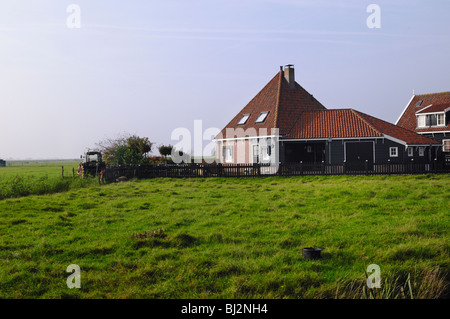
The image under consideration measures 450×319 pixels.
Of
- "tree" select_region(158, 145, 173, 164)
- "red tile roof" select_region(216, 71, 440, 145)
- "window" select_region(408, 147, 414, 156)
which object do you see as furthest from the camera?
"tree" select_region(158, 145, 173, 164)

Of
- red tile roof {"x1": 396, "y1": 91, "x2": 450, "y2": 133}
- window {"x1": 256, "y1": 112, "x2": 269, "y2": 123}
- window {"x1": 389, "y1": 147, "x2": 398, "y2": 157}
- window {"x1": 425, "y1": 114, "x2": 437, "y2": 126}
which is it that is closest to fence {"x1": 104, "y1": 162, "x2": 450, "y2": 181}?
window {"x1": 389, "y1": 147, "x2": 398, "y2": 157}

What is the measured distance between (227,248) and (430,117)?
131 feet

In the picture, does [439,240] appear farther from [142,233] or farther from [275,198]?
[275,198]

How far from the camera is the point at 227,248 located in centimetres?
843

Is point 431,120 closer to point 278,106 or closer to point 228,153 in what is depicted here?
point 278,106

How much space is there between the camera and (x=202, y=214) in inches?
497

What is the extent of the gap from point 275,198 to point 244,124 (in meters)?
19.3

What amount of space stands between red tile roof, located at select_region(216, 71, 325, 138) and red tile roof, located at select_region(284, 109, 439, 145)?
929 millimetres

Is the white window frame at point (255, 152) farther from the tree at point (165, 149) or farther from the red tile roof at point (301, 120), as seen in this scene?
the tree at point (165, 149)

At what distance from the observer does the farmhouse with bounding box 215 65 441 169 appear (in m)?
30.7

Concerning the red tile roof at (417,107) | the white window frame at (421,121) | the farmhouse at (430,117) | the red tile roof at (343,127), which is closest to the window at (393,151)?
the red tile roof at (343,127)

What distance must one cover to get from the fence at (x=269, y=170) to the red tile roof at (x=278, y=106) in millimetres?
4463

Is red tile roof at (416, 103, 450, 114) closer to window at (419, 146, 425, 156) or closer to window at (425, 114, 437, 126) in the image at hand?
window at (425, 114, 437, 126)

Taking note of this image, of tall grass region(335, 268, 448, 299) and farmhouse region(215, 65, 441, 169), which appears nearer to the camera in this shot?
tall grass region(335, 268, 448, 299)
